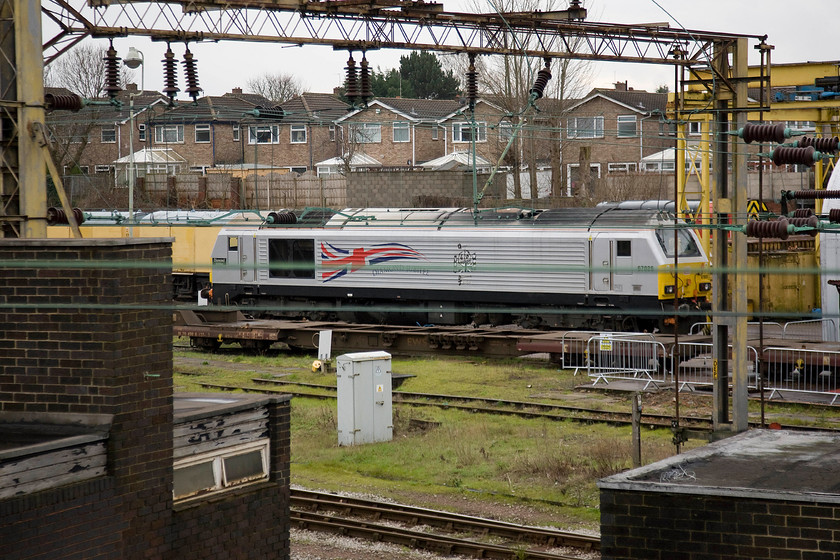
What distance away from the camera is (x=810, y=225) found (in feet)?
38.0

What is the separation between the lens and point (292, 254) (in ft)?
98.8

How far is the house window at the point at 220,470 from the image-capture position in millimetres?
8750

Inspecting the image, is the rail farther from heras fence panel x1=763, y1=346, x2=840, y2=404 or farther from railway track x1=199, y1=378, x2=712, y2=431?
heras fence panel x1=763, y1=346, x2=840, y2=404

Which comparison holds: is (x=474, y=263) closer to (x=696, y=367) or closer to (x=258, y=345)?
(x=258, y=345)

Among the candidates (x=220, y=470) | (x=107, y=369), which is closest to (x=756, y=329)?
(x=220, y=470)

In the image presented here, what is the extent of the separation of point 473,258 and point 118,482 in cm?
1947

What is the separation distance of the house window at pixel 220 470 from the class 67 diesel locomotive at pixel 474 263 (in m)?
12.8

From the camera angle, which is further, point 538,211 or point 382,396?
point 538,211

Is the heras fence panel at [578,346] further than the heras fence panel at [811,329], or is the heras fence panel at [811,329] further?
the heras fence panel at [811,329]

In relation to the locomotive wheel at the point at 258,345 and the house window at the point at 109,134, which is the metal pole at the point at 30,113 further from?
the house window at the point at 109,134

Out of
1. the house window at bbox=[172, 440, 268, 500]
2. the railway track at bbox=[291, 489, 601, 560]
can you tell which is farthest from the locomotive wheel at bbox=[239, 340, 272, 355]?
the house window at bbox=[172, 440, 268, 500]

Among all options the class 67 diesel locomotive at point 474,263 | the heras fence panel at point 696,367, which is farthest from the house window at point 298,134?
the heras fence panel at point 696,367

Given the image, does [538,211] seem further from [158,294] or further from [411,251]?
[158,294]

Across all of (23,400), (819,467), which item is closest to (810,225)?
(819,467)
